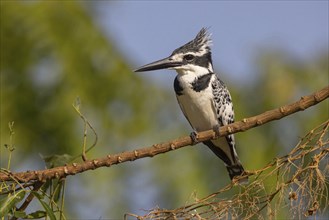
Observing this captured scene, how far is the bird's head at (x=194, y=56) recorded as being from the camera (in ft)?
14.9

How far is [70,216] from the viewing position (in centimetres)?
602

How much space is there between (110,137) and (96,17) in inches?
49.1

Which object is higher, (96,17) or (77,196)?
(96,17)

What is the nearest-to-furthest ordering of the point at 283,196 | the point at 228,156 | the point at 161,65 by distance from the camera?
the point at 283,196
the point at 161,65
the point at 228,156

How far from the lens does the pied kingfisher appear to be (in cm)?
457

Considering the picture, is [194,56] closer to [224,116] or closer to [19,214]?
[224,116]

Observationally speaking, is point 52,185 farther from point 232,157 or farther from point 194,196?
point 232,157

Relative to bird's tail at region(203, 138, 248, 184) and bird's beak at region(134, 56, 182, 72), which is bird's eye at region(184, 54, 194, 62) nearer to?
bird's beak at region(134, 56, 182, 72)

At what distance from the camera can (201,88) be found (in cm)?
461

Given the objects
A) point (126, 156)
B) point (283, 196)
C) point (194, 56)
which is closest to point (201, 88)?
point (194, 56)

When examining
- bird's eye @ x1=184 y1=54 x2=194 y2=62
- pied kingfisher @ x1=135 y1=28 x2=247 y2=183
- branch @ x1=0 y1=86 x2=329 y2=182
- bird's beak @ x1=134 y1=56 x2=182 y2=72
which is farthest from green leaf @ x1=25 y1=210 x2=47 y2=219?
bird's eye @ x1=184 y1=54 x2=194 y2=62

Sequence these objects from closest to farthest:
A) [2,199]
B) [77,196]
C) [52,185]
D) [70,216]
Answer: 1. [2,199]
2. [52,185]
3. [70,216]
4. [77,196]

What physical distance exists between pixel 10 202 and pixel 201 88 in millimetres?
2062

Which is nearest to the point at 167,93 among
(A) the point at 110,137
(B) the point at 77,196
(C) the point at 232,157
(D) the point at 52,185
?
(A) the point at 110,137
